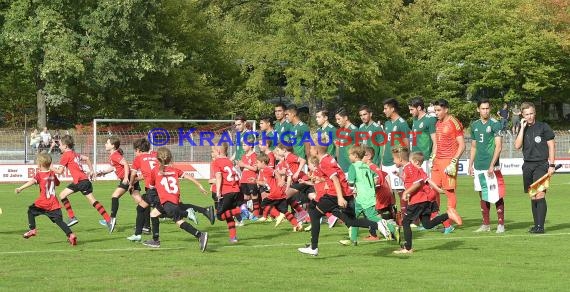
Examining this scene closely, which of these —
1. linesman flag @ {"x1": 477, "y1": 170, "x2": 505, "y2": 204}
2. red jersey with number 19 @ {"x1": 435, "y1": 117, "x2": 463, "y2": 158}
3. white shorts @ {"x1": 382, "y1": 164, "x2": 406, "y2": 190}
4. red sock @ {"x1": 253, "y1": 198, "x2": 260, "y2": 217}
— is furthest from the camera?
red sock @ {"x1": 253, "y1": 198, "x2": 260, "y2": 217}

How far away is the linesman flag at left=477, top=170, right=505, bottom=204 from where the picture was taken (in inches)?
653

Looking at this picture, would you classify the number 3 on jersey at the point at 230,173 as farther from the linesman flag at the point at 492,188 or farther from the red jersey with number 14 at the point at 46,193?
the linesman flag at the point at 492,188

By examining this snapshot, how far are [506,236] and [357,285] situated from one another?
5.62 metres

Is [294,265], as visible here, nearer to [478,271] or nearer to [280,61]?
[478,271]

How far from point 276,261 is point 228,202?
274 centimetres

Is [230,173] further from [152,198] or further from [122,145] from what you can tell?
[122,145]

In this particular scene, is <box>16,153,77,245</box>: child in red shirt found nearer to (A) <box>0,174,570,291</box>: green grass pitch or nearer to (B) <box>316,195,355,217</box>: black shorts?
(A) <box>0,174,570,291</box>: green grass pitch

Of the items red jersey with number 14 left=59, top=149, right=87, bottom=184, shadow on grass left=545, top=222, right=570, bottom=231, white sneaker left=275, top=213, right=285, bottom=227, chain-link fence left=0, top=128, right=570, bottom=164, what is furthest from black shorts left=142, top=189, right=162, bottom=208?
chain-link fence left=0, top=128, right=570, bottom=164

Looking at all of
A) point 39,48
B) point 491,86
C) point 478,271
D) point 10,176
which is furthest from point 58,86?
point 478,271

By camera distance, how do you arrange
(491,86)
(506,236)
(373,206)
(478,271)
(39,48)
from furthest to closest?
(491,86) → (39,48) → (506,236) → (373,206) → (478,271)

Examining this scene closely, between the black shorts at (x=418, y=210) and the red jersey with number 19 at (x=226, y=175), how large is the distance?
9.83 feet

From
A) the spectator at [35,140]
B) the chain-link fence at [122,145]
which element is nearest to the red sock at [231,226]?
the chain-link fence at [122,145]

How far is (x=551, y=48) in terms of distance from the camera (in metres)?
62.1

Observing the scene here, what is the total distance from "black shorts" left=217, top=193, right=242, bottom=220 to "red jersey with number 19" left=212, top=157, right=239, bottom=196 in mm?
63
